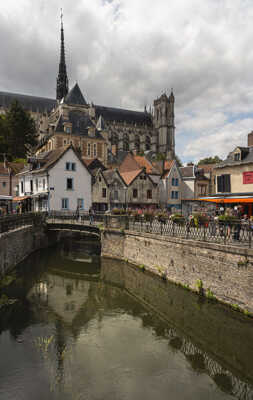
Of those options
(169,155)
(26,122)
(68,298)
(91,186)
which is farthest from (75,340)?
(169,155)

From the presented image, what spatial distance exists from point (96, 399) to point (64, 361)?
233 cm

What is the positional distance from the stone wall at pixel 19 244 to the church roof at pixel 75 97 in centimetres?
5502

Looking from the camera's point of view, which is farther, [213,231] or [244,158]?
[244,158]

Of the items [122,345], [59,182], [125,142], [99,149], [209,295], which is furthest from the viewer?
[125,142]

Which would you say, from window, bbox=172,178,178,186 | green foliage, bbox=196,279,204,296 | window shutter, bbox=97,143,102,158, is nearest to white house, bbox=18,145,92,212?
window, bbox=172,178,178,186

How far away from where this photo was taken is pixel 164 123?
132 meters

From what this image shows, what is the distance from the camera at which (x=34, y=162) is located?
3828 centimetres

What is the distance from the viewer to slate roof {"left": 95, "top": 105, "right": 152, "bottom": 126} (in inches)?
4710

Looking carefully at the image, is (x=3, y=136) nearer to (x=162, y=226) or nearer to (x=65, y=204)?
(x=65, y=204)

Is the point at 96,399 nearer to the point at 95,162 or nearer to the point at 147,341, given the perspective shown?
the point at 147,341

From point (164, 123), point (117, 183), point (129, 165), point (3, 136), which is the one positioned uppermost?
point (164, 123)

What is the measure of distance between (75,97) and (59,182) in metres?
50.2

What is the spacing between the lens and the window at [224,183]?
28831mm

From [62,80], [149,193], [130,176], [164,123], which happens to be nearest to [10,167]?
[130,176]
